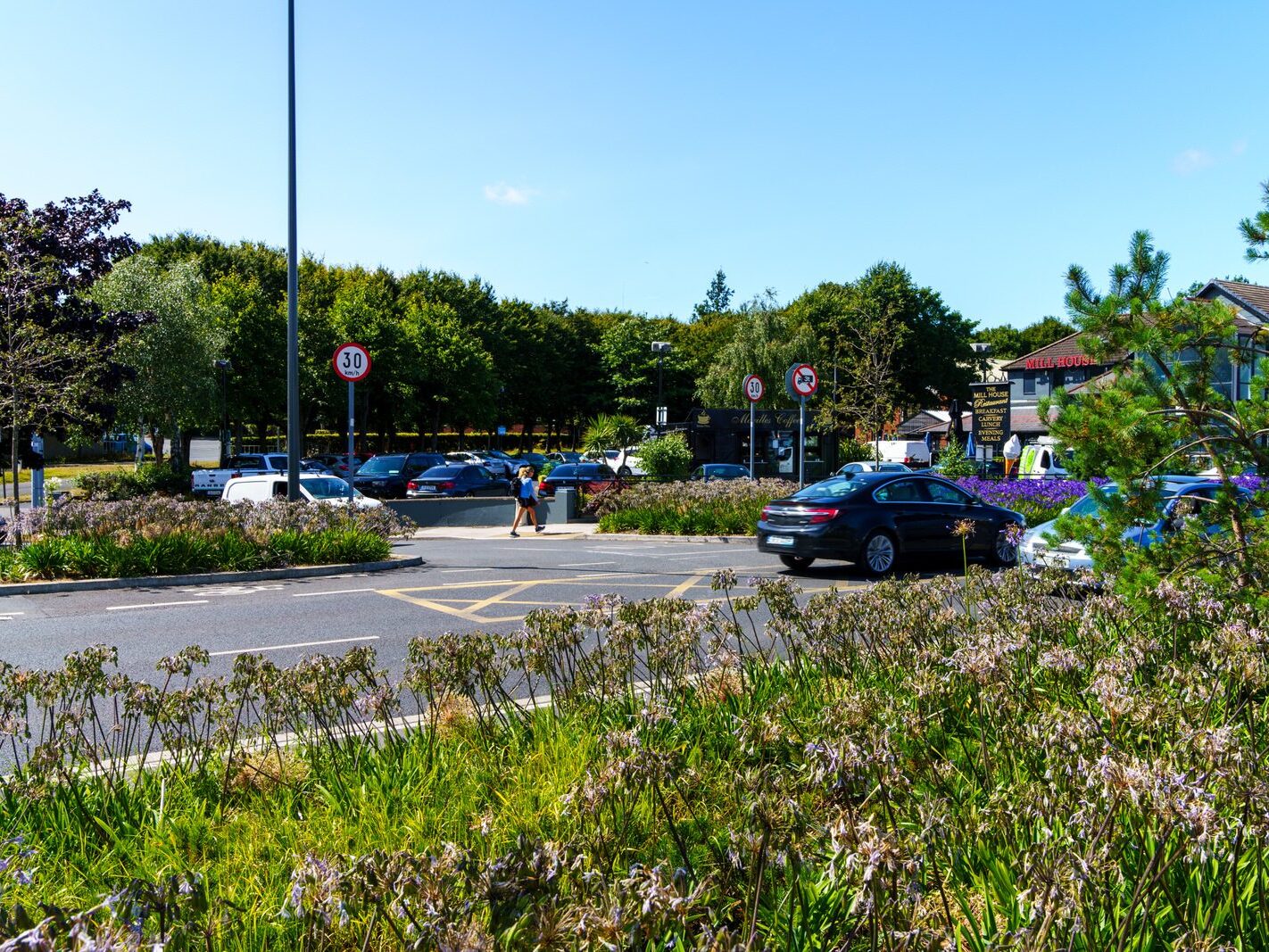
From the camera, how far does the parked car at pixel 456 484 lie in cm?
3194

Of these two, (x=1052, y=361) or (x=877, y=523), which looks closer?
(x=877, y=523)

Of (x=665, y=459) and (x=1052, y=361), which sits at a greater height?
(x=1052, y=361)

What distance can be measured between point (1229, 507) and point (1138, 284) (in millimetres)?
1391

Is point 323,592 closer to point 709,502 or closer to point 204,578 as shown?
point 204,578

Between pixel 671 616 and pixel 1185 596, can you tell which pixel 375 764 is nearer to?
pixel 671 616

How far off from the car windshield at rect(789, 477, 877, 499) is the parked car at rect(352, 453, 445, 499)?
22748mm

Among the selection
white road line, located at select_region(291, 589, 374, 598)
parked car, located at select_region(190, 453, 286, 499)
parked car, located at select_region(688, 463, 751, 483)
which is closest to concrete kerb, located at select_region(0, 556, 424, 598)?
white road line, located at select_region(291, 589, 374, 598)

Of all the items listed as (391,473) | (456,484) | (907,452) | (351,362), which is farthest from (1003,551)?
(907,452)

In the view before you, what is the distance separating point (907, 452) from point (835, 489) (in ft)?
123

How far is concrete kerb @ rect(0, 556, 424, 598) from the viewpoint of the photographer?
12.8m

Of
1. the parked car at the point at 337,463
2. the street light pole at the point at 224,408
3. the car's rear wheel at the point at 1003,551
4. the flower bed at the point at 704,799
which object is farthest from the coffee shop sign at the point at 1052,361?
the flower bed at the point at 704,799

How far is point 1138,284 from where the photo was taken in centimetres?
609

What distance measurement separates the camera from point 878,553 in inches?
581

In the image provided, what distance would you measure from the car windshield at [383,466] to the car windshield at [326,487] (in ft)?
47.7
